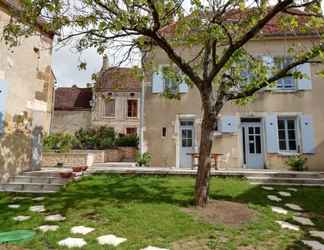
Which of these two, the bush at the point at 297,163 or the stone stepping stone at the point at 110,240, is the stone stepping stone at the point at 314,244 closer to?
the stone stepping stone at the point at 110,240

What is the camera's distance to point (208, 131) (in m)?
5.78

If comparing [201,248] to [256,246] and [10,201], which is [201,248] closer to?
[256,246]

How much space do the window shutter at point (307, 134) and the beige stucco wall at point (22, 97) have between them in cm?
1006

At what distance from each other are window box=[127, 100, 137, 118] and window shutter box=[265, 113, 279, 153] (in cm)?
1497

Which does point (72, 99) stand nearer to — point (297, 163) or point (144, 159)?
point (144, 159)

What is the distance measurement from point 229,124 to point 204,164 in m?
6.09

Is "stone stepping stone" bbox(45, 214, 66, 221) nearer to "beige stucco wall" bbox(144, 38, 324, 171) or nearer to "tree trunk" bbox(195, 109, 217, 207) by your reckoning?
"tree trunk" bbox(195, 109, 217, 207)

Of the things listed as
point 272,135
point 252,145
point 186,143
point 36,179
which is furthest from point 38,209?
point 272,135

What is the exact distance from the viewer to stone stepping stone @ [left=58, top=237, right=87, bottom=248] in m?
3.96

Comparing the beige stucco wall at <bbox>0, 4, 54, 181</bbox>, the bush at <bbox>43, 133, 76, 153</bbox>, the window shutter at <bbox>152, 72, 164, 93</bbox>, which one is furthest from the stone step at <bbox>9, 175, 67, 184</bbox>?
A: the window shutter at <bbox>152, 72, 164, 93</bbox>

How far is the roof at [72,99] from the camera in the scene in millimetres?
24953

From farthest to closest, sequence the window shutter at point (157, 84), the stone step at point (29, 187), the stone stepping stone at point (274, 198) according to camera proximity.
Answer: the window shutter at point (157, 84)
the stone step at point (29, 187)
the stone stepping stone at point (274, 198)

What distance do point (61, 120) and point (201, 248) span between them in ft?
76.1

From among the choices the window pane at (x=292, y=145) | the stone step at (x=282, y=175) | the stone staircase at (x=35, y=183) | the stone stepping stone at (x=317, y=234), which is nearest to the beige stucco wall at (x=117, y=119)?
the window pane at (x=292, y=145)
